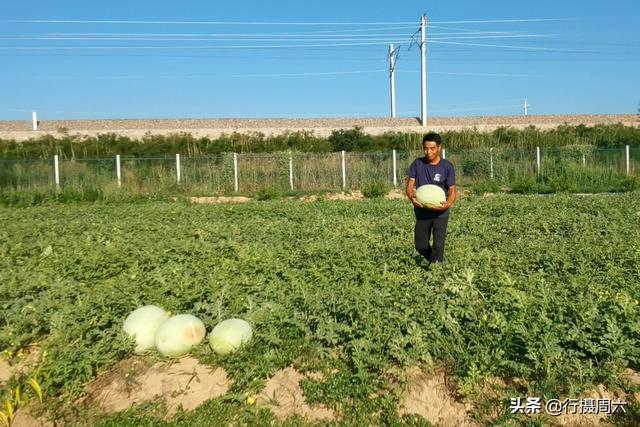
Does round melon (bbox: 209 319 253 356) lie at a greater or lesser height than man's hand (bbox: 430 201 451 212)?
lesser

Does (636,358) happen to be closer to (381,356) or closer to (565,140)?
(381,356)

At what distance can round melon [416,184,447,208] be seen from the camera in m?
6.39

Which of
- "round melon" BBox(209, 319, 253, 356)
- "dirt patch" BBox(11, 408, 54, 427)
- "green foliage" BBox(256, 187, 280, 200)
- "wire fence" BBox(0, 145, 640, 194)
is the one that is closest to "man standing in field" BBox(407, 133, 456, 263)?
"round melon" BBox(209, 319, 253, 356)

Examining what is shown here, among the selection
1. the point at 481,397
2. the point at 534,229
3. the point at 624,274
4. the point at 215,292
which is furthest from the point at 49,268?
the point at 534,229

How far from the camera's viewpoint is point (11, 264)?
7.36 metres

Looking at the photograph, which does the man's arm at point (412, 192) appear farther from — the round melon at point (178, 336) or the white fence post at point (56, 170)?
the white fence post at point (56, 170)

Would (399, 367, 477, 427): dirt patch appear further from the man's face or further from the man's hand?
the man's face

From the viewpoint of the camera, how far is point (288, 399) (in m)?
3.73

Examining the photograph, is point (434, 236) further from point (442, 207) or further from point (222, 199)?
point (222, 199)

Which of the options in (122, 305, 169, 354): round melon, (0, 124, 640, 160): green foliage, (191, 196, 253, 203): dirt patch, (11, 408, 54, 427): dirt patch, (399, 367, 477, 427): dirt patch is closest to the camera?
(399, 367, 477, 427): dirt patch

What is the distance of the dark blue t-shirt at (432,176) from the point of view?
21.8 ft

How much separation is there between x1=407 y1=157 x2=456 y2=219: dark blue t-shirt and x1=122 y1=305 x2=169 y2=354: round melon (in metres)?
3.37

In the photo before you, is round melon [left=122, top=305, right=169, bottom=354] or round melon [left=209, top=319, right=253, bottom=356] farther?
round melon [left=122, top=305, right=169, bottom=354]

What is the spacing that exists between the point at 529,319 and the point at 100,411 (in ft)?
10.1
